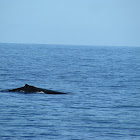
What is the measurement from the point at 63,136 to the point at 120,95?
12.7 metres

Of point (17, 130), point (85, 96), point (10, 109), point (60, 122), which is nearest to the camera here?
point (17, 130)

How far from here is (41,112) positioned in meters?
21.6

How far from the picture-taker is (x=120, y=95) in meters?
29.2

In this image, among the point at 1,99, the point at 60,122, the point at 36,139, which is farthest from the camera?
the point at 1,99

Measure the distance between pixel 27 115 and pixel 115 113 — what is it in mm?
4229

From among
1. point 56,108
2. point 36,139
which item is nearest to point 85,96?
point 56,108

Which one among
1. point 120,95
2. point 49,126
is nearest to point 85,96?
point 120,95

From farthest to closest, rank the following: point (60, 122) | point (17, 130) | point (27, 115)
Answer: point (27, 115), point (60, 122), point (17, 130)

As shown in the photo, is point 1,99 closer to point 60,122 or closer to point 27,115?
point 27,115

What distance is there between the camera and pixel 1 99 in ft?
82.5

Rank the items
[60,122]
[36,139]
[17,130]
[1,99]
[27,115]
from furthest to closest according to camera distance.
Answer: [1,99]
[27,115]
[60,122]
[17,130]
[36,139]

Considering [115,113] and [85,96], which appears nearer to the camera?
[115,113]

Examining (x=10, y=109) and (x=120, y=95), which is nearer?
(x=10, y=109)

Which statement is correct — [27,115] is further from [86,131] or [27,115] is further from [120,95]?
[120,95]
